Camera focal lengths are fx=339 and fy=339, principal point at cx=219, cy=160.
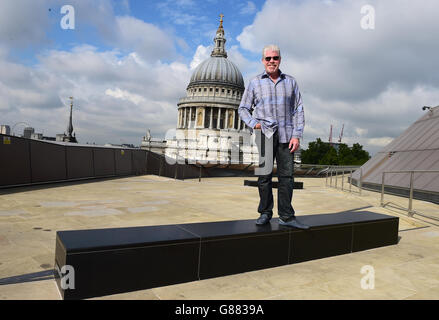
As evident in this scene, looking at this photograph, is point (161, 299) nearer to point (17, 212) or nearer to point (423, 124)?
point (17, 212)

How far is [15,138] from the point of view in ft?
32.0

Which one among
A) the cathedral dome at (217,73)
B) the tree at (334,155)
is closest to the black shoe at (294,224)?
the tree at (334,155)

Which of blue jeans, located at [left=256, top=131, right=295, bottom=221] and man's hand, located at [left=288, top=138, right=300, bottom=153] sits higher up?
man's hand, located at [left=288, top=138, right=300, bottom=153]

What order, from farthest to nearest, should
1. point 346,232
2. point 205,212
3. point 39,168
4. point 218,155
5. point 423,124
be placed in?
point 218,155 < point 423,124 < point 39,168 < point 205,212 < point 346,232

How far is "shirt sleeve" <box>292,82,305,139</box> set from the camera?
3.88 meters

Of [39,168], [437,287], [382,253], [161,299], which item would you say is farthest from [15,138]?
[437,287]

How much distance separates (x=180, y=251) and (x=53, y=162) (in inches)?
404

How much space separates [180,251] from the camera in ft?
9.85

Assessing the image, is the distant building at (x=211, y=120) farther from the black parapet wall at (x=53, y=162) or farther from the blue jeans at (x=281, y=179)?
the blue jeans at (x=281, y=179)

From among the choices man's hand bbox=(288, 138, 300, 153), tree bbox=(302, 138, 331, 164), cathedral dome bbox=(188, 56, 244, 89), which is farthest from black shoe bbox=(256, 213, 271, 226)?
cathedral dome bbox=(188, 56, 244, 89)

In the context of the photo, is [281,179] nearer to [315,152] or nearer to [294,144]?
[294,144]

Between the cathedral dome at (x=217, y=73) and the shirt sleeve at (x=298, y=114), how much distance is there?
3382 inches

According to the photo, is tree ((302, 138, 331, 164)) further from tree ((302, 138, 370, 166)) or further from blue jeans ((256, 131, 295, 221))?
blue jeans ((256, 131, 295, 221))
